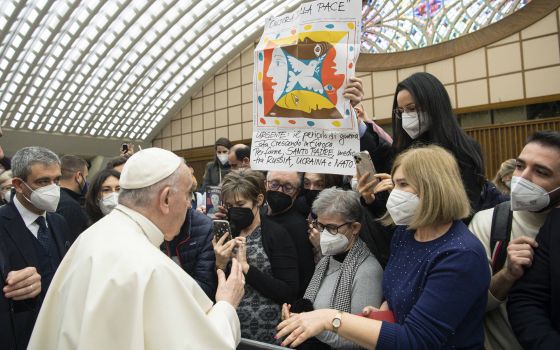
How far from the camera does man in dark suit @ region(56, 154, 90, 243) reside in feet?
10.8

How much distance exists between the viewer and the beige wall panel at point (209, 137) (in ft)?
60.7

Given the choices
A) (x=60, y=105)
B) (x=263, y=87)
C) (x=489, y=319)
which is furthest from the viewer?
(x=60, y=105)

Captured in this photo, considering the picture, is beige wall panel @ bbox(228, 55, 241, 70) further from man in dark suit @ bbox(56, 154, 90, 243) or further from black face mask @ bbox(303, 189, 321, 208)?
black face mask @ bbox(303, 189, 321, 208)

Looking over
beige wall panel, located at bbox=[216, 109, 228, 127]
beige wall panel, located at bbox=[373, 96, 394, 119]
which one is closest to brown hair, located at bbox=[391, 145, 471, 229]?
beige wall panel, located at bbox=[373, 96, 394, 119]

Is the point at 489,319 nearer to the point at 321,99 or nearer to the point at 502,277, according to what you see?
the point at 502,277

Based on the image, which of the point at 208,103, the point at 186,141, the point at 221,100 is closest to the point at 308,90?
the point at 221,100

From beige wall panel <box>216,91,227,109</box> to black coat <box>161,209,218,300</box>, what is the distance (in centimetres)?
1627

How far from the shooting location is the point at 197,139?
19.4 m

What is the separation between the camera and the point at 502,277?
5.41ft

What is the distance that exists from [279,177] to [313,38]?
35.3 inches

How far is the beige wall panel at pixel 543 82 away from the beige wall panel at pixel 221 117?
449 inches

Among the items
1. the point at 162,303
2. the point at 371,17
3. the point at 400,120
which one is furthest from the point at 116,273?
the point at 371,17

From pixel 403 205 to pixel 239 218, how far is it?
1125 mm

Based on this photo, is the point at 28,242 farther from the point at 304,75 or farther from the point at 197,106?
the point at 197,106
